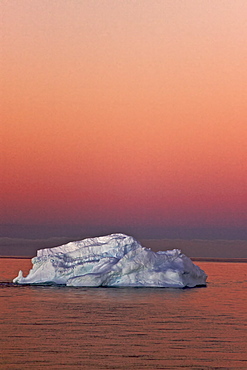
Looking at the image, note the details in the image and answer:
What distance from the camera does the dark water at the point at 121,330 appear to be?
1579cm

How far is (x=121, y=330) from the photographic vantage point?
20688 mm

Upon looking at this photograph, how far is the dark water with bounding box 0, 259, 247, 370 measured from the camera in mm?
15789

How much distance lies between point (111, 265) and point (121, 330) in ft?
46.1

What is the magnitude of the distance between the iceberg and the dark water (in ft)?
4.65

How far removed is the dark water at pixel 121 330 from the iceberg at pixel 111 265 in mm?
1418

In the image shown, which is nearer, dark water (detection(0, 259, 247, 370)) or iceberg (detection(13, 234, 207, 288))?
dark water (detection(0, 259, 247, 370))

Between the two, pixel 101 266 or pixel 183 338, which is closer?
pixel 183 338

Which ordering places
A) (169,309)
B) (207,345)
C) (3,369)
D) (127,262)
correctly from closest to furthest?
(3,369)
(207,345)
(169,309)
(127,262)

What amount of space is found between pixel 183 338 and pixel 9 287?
1977 cm

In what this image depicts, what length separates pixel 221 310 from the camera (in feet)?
89.9

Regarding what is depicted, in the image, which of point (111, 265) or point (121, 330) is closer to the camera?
point (121, 330)

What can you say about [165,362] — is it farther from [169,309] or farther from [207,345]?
[169,309]

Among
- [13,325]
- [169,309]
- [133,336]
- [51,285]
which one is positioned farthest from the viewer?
[51,285]

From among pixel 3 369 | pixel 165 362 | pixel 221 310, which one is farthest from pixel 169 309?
pixel 3 369
